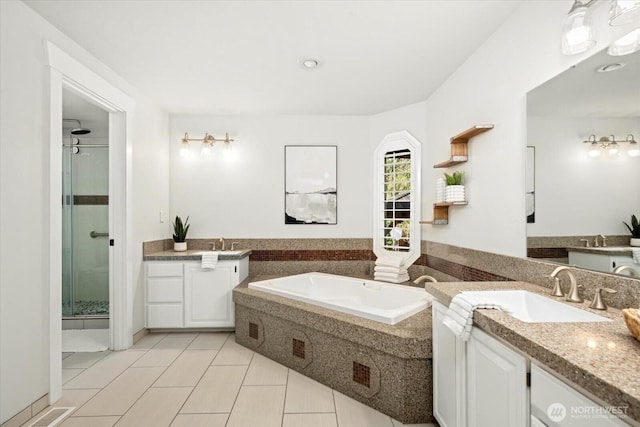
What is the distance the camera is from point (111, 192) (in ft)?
9.56

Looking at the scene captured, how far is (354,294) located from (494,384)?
2145 millimetres

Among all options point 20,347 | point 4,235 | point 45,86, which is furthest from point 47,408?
point 45,86

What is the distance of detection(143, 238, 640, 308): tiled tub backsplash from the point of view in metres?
1.96

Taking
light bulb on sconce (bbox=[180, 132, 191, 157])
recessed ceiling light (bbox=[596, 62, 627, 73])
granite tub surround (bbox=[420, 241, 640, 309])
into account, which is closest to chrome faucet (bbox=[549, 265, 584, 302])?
granite tub surround (bbox=[420, 241, 640, 309])

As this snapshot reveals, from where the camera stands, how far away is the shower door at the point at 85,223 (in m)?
3.76

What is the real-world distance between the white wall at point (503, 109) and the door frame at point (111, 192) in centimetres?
296

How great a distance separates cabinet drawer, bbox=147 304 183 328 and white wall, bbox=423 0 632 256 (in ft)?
9.32

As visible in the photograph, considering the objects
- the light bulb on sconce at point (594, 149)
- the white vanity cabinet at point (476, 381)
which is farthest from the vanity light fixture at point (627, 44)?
the white vanity cabinet at point (476, 381)

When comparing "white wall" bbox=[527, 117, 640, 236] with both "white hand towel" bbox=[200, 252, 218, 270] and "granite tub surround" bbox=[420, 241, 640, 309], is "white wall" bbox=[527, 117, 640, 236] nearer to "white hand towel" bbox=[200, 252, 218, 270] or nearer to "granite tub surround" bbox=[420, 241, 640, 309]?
"granite tub surround" bbox=[420, 241, 640, 309]

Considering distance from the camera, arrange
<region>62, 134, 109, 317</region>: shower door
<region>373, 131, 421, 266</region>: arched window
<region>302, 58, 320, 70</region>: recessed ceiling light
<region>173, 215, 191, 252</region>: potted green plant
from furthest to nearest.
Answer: <region>62, 134, 109, 317</region>: shower door → <region>173, 215, 191, 252</region>: potted green plant → <region>373, 131, 421, 266</region>: arched window → <region>302, 58, 320, 70</region>: recessed ceiling light

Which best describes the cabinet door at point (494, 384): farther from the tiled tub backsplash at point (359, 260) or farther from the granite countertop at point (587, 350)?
the tiled tub backsplash at point (359, 260)

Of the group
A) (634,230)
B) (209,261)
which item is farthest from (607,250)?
(209,261)

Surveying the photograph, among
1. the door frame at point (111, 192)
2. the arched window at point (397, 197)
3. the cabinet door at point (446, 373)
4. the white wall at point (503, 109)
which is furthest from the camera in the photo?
the arched window at point (397, 197)

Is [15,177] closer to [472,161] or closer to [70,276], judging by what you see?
[70,276]
